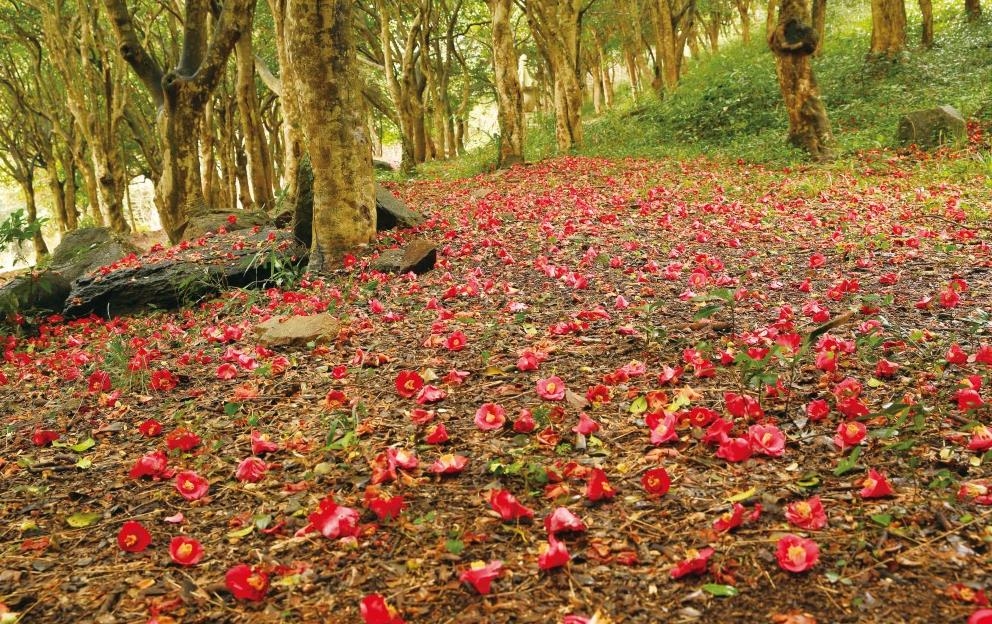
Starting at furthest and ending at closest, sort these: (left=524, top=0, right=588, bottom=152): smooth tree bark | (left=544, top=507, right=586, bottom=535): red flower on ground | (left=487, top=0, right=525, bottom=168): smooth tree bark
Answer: (left=524, top=0, right=588, bottom=152): smooth tree bark < (left=487, top=0, right=525, bottom=168): smooth tree bark < (left=544, top=507, right=586, bottom=535): red flower on ground

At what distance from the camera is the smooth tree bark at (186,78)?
9727mm

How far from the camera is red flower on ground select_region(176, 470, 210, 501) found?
2.64 m

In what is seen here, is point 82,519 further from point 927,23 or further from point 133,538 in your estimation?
point 927,23

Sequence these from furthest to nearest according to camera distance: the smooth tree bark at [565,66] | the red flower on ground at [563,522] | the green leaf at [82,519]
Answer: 1. the smooth tree bark at [565,66]
2. the green leaf at [82,519]
3. the red flower on ground at [563,522]

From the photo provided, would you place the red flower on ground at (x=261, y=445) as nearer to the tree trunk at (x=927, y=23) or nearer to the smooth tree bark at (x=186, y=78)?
the smooth tree bark at (x=186, y=78)

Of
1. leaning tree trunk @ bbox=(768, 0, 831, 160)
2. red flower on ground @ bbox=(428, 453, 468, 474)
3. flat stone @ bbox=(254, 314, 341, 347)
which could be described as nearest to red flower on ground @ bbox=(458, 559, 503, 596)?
red flower on ground @ bbox=(428, 453, 468, 474)

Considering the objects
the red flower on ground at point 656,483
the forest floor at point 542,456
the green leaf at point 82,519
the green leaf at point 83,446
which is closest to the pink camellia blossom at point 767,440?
the forest floor at point 542,456

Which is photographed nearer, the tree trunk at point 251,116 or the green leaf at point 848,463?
the green leaf at point 848,463

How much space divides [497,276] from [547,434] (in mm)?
3153

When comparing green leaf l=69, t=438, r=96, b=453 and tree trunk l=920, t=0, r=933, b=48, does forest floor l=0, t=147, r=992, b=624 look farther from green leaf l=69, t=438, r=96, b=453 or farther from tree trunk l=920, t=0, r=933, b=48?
tree trunk l=920, t=0, r=933, b=48

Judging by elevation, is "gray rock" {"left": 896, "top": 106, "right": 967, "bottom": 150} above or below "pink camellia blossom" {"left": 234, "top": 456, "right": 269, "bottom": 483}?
above

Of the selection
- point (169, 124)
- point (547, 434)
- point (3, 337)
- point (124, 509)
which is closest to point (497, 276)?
point (547, 434)

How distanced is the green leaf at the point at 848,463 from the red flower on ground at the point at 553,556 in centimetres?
108

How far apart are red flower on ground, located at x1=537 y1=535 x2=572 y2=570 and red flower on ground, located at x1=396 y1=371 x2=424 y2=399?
1530 millimetres
